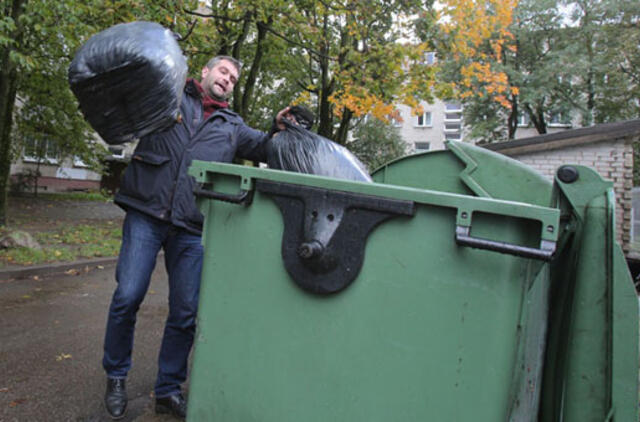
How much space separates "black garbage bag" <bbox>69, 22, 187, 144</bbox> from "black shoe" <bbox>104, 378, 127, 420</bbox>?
46.8 inches

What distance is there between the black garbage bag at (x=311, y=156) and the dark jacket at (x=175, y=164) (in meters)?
0.27

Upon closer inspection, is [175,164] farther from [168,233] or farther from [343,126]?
[343,126]

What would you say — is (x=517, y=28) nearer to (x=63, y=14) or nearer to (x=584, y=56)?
(x=584, y=56)

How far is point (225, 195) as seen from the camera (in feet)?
5.08

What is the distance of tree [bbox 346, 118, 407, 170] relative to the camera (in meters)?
24.8

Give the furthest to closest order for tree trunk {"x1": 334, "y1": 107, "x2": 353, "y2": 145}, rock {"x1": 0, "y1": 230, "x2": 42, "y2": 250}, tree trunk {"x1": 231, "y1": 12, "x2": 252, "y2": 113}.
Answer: tree trunk {"x1": 334, "y1": 107, "x2": 353, "y2": 145}
tree trunk {"x1": 231, "y1": 12, "x2": 252, "y2": 113}
rock {"x1": 0, "y1": 230, "x2": 42, "y2": 250}

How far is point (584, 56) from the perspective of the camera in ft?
64.1

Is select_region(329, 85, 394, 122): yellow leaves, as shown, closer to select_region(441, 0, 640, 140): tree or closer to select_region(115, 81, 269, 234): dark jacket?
select_region(115, 81, 269, 234): dark jacket

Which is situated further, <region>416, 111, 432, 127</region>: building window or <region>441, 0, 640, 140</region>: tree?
<region>416, 111, 432, 127</region>: building window

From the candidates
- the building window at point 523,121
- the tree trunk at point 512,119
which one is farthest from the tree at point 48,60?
the building window at point 523,121

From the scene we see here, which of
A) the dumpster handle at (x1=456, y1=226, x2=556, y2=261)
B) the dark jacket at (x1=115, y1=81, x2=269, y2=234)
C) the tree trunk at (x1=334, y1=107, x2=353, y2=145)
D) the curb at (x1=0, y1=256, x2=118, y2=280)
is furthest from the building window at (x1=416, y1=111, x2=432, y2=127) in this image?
the dumpster handle at (x1=456, y1=226, x2=556, y2=261)

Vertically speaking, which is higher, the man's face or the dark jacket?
the man's face

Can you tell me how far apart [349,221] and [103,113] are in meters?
1.32

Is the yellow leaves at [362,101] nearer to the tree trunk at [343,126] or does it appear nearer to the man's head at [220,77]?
the tree trunk at [343,126]
